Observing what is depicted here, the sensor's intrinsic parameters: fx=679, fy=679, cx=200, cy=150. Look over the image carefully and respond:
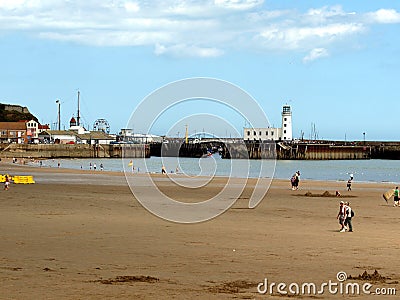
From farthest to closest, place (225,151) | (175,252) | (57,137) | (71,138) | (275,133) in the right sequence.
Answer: (275,133), (71,138), (57,137), (225,151), (175,252)

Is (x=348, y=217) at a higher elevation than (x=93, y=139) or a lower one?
lower

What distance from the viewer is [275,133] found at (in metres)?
140

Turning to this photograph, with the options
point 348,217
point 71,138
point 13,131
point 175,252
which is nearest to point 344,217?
point 348,217

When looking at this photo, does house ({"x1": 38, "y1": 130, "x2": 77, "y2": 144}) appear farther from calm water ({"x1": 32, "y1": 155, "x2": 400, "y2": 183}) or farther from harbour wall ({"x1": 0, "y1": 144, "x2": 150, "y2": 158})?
calm water ({"x1": 32, "y1": 155, "x2": 400, "y2": 183})

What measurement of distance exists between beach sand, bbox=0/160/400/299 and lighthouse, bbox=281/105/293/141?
347 ft

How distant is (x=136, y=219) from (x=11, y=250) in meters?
7.39

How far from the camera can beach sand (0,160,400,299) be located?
35.6 ft

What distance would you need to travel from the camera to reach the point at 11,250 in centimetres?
1405

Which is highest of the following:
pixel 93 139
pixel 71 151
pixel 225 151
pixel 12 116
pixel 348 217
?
pixel 12 116

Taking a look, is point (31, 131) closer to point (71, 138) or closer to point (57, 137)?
point (57, 137)

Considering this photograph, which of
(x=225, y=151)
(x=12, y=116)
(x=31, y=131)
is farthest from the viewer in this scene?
(x=12, y=116)

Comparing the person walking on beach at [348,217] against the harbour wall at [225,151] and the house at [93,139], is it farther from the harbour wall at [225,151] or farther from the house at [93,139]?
the house at [93,139]

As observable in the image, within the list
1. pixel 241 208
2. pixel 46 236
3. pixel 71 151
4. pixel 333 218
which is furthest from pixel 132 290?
pixel 71 151

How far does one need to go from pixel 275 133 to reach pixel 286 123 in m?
5.16
